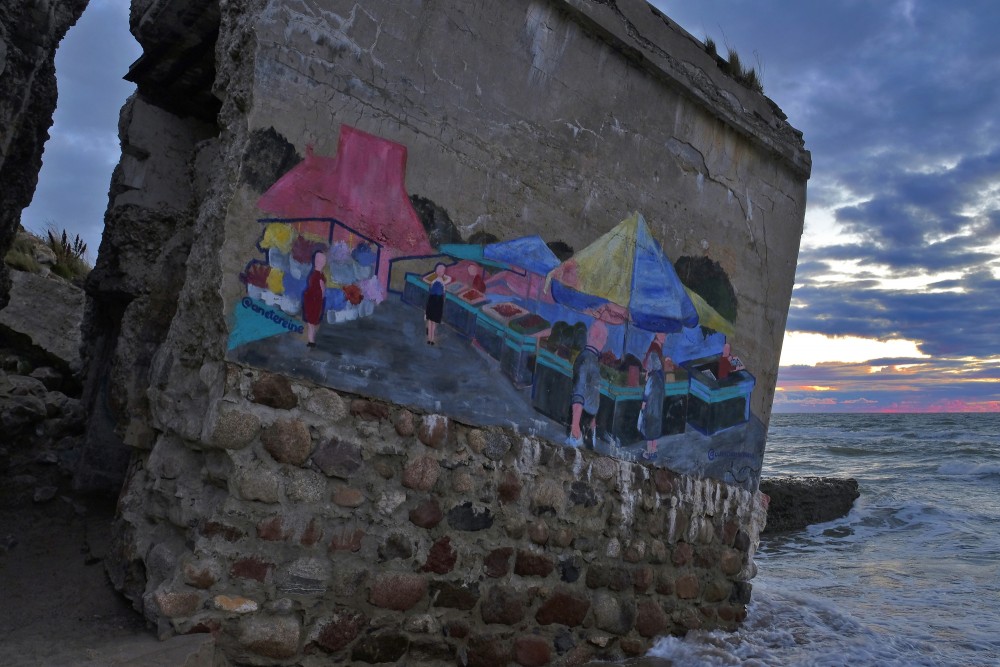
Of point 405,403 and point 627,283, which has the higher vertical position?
point 627,283

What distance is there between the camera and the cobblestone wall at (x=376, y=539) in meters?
2.91

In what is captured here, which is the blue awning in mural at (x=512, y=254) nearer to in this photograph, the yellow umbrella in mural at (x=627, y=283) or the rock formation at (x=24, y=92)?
the yellow umbrella in mural at (x=627, y=283)

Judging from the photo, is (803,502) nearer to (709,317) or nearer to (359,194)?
(709,317)

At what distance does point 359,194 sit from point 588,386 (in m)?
1.67

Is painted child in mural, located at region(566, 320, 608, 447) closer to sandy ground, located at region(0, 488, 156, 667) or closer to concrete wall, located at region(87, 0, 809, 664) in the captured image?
concrete wall, located at region(87, 0, 809, 664)

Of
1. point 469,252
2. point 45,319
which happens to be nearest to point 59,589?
point 469,252

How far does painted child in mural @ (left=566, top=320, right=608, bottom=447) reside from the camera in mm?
4113

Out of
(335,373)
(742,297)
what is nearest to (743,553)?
(742,297)

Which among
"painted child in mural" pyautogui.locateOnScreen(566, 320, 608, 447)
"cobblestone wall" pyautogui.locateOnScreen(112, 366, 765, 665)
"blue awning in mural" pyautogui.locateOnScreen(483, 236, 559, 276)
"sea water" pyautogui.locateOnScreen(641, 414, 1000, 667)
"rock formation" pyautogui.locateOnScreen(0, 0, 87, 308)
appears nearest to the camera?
"cobblestone wall" pyautogui.locateOnScreen(112, 366, 765, 665)

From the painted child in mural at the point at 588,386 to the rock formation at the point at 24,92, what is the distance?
361 centimetres

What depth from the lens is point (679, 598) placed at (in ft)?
15.1

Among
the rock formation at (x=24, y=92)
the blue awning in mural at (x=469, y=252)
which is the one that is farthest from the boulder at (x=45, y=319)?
the blue awning in mural at (x=469, y=252)

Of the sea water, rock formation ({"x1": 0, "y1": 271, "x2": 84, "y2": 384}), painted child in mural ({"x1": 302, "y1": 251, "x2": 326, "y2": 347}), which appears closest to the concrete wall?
painted child in mural ({"x1": 302, "y1": 251, "x2": 326, "y2": 347})

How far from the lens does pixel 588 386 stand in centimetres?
420
